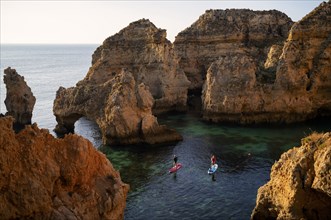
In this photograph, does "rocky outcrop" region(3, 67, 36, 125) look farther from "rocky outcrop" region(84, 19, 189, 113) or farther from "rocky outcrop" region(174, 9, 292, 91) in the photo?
"rocky outcrop" region(174, 9, 292, 91)

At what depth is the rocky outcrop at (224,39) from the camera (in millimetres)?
90312

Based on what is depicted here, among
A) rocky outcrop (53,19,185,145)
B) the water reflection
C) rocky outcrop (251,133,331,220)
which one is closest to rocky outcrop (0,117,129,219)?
the water reflection

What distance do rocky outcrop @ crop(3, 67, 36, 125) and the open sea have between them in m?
4.64

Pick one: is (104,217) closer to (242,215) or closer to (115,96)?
(242,215)

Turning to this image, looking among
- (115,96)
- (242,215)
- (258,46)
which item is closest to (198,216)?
(242,215)

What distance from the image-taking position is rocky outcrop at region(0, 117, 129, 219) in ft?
62.5

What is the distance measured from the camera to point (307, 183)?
22.1m

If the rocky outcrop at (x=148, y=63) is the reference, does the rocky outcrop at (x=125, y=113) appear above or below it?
below

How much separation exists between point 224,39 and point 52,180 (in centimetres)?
7544

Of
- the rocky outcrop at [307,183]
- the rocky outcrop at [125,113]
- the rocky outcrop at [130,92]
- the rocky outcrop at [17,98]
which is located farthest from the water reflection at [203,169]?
the rocky outcrop at [17,98]

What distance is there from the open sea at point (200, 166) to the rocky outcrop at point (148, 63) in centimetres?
603

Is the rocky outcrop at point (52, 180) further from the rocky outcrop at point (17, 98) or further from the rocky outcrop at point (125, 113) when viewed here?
the rocky outcrop at point (17, 98)

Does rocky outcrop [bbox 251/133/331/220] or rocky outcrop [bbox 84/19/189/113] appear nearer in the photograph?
rocky outcrop [bbox 251/133/331/220]

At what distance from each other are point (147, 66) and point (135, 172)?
3578 centimetres
